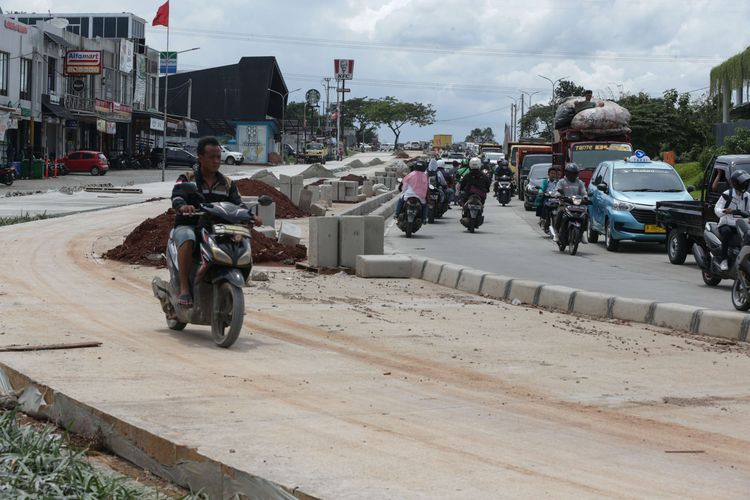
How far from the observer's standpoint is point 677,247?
1998 centimetres

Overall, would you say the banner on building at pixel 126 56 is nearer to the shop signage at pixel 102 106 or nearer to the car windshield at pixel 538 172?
the shop signage at pixel 102 106

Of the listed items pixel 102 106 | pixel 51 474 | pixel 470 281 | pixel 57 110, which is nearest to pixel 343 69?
pixel 102 106

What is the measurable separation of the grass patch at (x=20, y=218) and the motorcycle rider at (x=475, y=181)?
10.3 metres

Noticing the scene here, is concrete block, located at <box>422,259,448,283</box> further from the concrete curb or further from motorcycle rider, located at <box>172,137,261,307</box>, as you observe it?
motorcycle rider, located at <box>172,137,261,307</box>

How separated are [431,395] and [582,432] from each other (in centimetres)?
131

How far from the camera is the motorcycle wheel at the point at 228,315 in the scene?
9266mm

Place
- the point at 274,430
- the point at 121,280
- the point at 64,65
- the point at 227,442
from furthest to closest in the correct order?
1. the point at 64,65
2. the point at 121,280
3. the point at 274,430
4. the point at 227,442

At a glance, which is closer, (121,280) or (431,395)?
(431,395)

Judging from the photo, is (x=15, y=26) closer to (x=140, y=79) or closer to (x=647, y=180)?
(x=140, y=79)

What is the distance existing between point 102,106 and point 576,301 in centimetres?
7158

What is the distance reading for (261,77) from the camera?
408ft

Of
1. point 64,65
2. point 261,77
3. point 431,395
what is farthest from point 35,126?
point 431,395

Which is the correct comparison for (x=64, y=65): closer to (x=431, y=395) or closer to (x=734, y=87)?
(x=734, y=87)

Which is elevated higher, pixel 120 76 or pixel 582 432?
pixel 120 76
